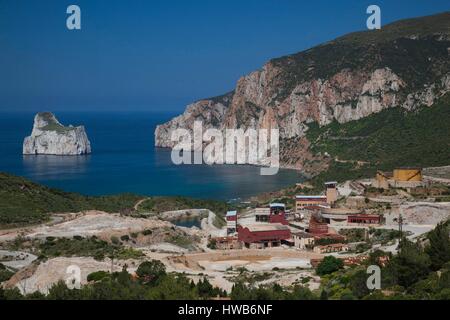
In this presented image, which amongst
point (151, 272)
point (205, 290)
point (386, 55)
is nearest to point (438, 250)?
point (205, 290)

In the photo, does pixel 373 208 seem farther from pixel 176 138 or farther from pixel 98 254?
pixel 176 138

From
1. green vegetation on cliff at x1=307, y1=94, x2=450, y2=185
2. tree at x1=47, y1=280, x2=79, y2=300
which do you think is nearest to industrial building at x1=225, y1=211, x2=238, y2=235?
green vegetation on cliff at x1=307, y1=94, x2=450, y2=185

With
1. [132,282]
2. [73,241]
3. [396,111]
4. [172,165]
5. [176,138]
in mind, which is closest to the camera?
[132,282]

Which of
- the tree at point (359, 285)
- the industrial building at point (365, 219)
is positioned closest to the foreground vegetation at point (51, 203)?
the industrial building at point (365, 219)

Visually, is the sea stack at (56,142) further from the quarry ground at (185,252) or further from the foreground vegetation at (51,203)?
the quarry ground at (185,252)
